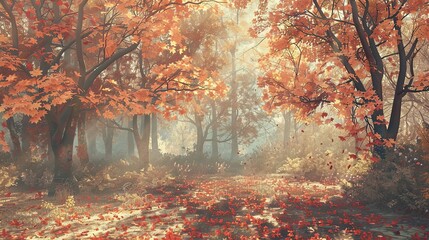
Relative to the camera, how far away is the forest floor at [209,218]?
6.76 m

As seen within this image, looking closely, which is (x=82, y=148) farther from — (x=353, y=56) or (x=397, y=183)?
(x=397, y=183)

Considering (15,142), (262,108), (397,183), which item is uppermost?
(262,108)

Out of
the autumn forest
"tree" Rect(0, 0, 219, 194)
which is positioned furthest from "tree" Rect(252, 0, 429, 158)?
"tree" Rect(0, 0, 219, 194)

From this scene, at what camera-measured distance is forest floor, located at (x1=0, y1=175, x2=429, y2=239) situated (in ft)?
22.2

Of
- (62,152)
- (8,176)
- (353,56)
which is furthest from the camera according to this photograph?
(8,176)

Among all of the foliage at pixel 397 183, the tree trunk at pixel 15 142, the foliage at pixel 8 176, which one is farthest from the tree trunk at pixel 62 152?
the foliage at pixel 397 183

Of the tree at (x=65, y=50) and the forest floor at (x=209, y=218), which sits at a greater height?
the tree at (x=65, y=50)

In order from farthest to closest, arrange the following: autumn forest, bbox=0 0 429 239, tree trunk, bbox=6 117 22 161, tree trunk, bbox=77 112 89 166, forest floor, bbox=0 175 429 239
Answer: tree trunk, bbox=77 112 89 166
tree trunk, bbox=6 117 22 161
autumn forest, bbox=0 0 429 239
forest floor, bbox=0 175 429 239

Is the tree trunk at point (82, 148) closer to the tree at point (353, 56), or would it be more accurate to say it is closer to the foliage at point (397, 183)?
the tree at point (353, 56)

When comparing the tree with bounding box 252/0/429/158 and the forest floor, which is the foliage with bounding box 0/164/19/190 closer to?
the forest floor

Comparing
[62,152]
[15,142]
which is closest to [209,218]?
[62,152]

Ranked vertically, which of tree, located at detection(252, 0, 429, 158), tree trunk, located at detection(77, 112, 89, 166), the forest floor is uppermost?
A: tree, located at detection(252, 0, 429, 158)

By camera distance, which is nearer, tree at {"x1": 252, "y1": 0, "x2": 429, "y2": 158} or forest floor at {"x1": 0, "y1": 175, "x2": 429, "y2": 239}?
forest floor at {"x1": 0, "y1": 175, "x2": 429, "y2": 239}

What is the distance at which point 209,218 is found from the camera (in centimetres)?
844
